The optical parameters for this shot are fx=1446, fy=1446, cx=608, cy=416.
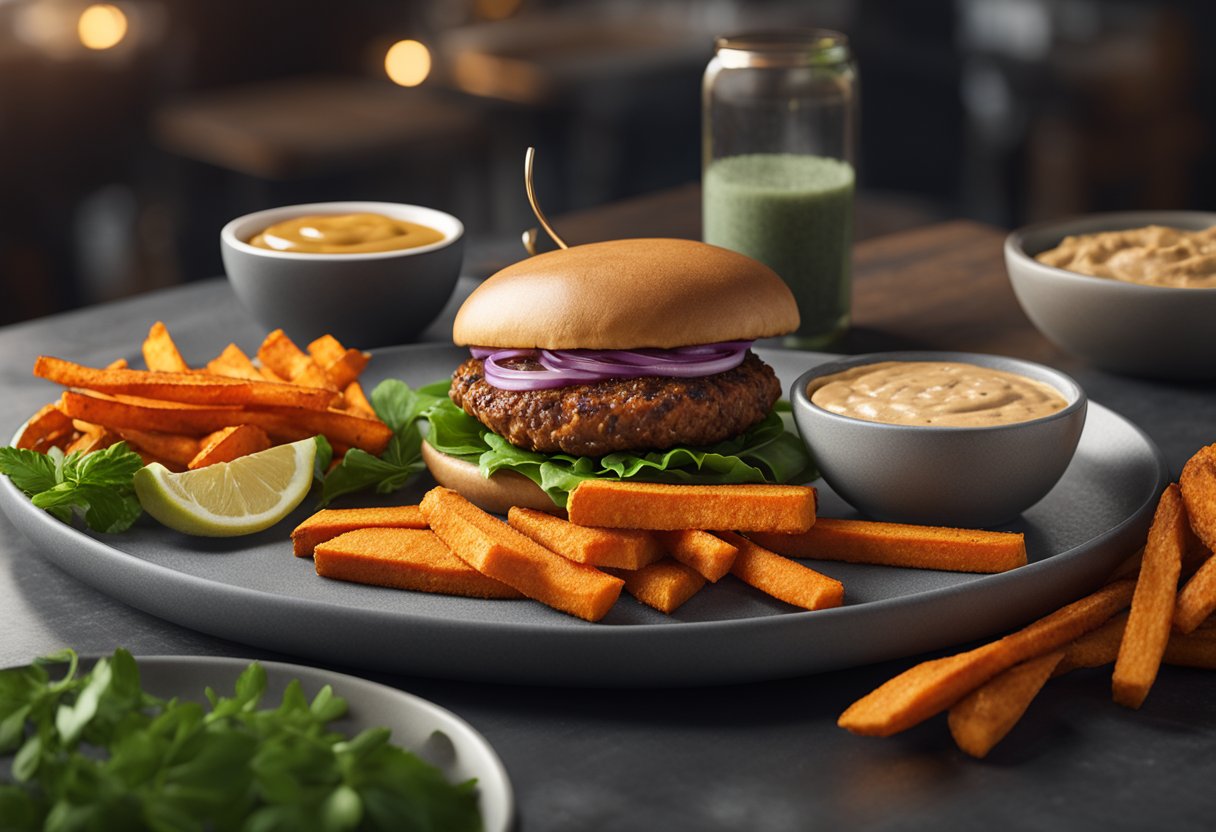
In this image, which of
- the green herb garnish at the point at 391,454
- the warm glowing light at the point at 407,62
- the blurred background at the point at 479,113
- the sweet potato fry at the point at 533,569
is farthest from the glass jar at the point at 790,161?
the warm glowing light at the point at 407,62

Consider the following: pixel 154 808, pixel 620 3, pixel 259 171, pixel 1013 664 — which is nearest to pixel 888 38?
pixel 620 3

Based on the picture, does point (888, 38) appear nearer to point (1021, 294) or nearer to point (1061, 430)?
point (1021, 294)

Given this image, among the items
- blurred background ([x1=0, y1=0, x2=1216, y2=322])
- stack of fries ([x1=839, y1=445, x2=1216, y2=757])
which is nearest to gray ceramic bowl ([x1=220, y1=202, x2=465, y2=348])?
stack of fries ([x1=839, y1=445, x2=1216, y2=757])

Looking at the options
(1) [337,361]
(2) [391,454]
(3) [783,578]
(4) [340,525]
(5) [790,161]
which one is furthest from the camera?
(5) [790,161]

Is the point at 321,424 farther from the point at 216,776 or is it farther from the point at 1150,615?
the point at 1150,615

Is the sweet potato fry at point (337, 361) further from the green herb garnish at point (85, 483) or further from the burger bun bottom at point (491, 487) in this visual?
the green herb garnish at point (85, 483)

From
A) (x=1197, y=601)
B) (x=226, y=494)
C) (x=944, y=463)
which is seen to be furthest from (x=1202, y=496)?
(x=226, y=494)
